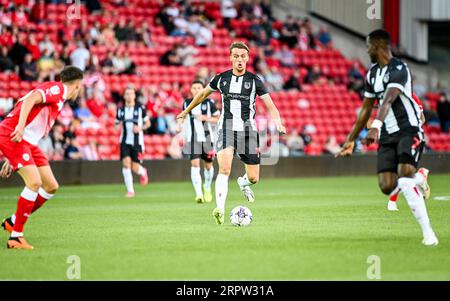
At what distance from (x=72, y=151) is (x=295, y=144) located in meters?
7.23

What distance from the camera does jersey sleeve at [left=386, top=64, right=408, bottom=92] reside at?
10.5 m

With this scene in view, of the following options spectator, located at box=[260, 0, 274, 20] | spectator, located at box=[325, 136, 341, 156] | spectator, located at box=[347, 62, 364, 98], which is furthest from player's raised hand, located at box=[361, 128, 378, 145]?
spectator, located at box=[260, 0, 274, 20]

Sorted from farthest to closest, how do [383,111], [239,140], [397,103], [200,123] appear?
[200,123]
[239,140]
[397,103]
[383,111]

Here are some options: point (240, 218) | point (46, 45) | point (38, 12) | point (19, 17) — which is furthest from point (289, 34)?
point (240, 218)

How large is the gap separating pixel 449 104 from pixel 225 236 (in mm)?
21441

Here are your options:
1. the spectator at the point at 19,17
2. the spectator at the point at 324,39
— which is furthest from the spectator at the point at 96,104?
the spectator at the point at 324,39

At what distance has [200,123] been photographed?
19531 mm

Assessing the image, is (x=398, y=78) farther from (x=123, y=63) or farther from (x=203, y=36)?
(x=203, y=36)

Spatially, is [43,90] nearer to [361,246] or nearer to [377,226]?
[361,246]

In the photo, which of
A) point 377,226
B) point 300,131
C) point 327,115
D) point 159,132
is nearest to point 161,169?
point 159,132

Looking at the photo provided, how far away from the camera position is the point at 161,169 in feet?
83.0

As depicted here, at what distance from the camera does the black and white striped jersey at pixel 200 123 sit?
1920 centimetres

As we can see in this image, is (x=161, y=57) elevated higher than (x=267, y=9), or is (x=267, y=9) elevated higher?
(x=267, y=9)

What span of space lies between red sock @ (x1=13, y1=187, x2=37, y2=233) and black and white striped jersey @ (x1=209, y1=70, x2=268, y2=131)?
3.48m
